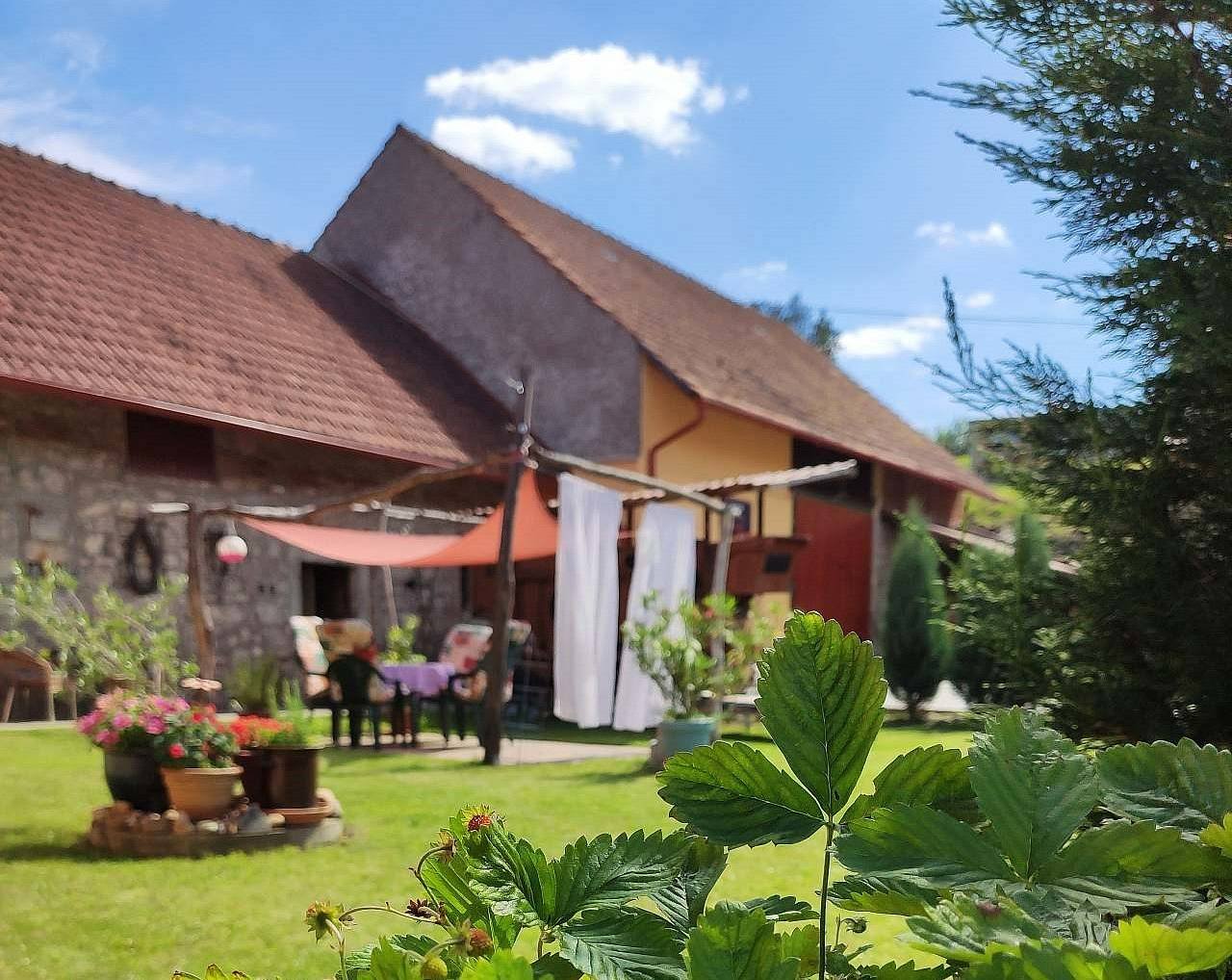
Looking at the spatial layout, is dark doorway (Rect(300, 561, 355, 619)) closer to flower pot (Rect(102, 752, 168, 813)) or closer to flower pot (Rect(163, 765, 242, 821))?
flower pot (Rect(102, 752, 168, 813))

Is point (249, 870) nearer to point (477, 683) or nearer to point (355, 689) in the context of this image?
point (355, 689)

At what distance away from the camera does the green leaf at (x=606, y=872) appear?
1.66 ft

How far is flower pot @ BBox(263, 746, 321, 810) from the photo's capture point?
210 inches

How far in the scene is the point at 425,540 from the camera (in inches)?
382

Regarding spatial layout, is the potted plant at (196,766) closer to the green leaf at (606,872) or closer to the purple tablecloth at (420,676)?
the purple tablecloth at (420,676)

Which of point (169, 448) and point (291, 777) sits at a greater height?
point (169, 448)

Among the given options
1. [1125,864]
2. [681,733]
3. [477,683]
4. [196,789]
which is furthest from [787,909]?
[477,683]

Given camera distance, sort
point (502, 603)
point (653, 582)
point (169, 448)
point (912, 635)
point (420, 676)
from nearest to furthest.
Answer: point (502, 603), point (653, 582), point (420, 676), point (169, 448), point (912, 635)

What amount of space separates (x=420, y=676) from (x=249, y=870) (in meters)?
4.39

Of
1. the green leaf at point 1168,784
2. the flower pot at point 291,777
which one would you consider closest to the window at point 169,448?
the flower pot at point 291,777

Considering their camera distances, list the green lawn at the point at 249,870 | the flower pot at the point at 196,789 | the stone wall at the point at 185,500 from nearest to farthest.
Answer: the green lawn at the point at 249,870, the flower pot at the point at 196,789, the stone wall at the point at 185,500

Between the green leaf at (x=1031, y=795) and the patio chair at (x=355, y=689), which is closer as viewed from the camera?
the green leaf at (x=1031, y=795)

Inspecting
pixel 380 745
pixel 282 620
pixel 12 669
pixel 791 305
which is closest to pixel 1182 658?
pixel 380 745

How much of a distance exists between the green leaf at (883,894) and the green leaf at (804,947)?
0.02m
